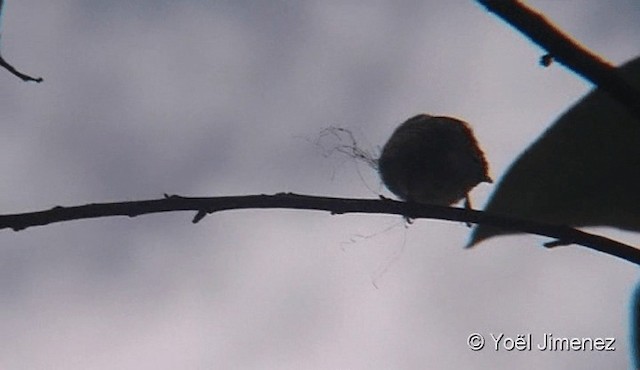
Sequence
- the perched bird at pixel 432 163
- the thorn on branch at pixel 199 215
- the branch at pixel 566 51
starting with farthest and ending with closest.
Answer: the perched bird at pixel 432 163
the thorn on branch at pixel 199 215
the branch at pixel 566 51

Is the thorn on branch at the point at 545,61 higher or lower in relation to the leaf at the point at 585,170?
higher

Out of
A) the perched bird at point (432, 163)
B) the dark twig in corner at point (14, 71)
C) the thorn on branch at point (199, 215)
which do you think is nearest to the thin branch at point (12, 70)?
the dark twig in corner at point (14, 71)

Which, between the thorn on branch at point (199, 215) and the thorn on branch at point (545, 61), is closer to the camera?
the thorn on branch at point (545, 61)

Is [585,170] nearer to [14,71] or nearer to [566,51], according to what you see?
[566,51]

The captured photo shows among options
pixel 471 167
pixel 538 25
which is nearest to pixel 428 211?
pixel 538 25

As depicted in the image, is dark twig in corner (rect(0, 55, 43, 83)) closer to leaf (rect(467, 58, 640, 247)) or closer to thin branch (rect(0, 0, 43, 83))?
thin branch (rect(0, 0, 43, 83))

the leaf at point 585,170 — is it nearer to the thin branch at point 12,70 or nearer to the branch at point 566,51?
the branch at point 566,51

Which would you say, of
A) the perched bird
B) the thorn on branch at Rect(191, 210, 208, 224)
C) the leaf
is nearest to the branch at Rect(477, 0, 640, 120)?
the leaf
